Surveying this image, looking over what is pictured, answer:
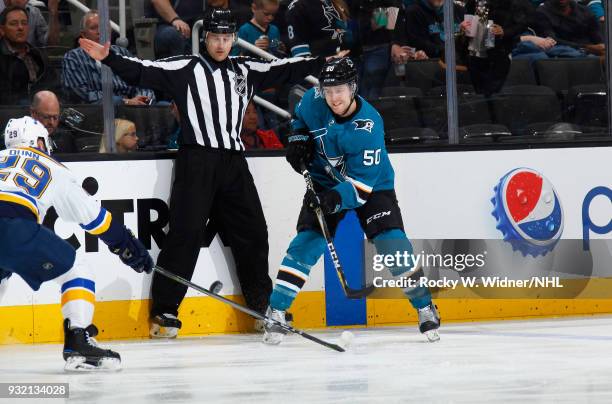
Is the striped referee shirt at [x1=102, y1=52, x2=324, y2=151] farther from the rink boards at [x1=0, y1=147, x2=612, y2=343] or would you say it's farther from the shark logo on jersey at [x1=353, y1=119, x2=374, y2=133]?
the shark logo on jersey at [x1=353, y1=119, x2=374, y2=133]

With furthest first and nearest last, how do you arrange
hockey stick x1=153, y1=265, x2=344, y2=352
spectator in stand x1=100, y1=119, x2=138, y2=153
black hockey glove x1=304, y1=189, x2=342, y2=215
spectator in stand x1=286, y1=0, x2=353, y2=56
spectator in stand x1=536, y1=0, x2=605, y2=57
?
spectator in stand x1=536, y1=0, x2=605, y2=57, spectator in stand x1=286, y1=0, x2=353, y2=56, spectator in stand x1=100, y1=119, x2=138, y2=153, black hockey glove x1=304, y1=189, x2=342, y2=215, hockey stick x1=153, y1=265, x2=344, y2=352

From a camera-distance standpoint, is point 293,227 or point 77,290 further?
point 293,227

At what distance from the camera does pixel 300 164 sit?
6176mm

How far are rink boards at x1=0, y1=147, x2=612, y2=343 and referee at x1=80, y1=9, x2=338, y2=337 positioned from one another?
0.12m

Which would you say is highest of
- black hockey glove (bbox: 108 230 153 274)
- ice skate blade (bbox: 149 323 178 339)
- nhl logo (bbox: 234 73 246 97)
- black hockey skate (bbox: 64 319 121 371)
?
nhl logo (bbox: 234 73 246 97)

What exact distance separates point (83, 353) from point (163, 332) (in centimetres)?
131

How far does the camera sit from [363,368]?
5.28 meters

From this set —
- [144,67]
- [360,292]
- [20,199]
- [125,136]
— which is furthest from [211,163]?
[20,199]

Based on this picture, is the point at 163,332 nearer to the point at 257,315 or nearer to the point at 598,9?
the point at 257,315

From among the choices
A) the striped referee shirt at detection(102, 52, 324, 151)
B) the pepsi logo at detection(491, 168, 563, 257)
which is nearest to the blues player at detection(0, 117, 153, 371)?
the striped referee shirt at detection(102, 52, 324, 151)

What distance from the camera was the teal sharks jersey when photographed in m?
6.04

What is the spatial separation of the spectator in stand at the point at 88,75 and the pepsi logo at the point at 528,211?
198 cm

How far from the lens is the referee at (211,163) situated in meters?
6.49

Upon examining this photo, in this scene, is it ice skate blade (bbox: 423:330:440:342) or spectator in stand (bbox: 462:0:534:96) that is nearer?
ice skate blade (bbox: 423:330:440:342)
